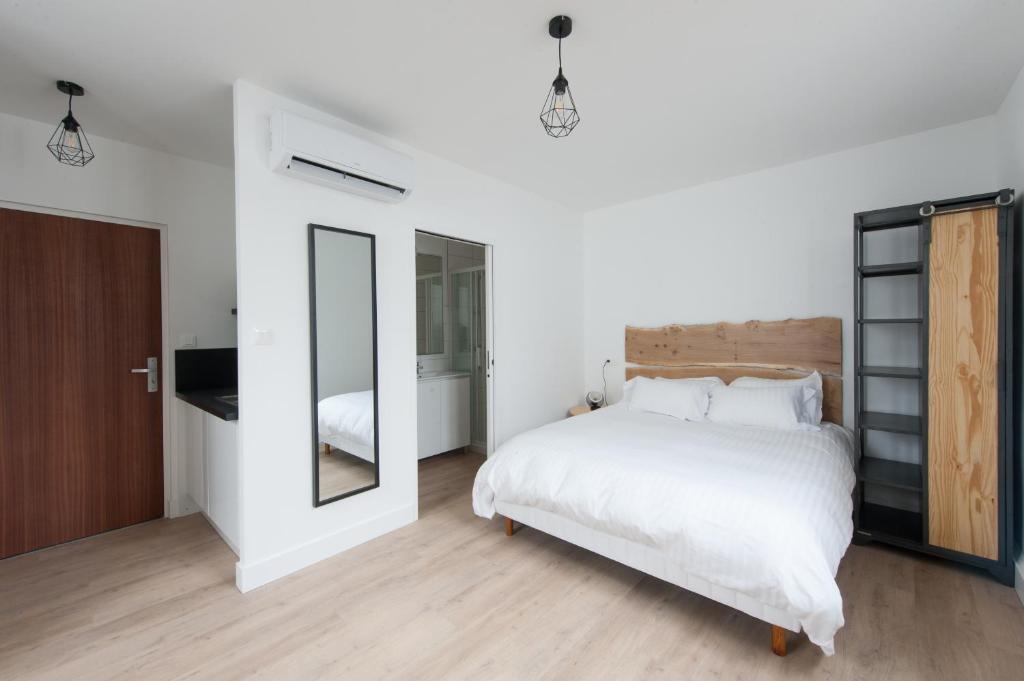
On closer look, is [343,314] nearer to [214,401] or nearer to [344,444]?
[344,444]

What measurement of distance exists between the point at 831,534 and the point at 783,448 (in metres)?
0.73

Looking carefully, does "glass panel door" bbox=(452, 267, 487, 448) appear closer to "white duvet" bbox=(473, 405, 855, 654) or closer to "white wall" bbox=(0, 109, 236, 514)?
"white duvet" bbox=(473, 405, 855, 654)

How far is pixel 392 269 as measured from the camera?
2.86 meters

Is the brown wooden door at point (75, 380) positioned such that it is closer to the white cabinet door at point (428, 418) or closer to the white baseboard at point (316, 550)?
the white baseboard at point (316, 550)

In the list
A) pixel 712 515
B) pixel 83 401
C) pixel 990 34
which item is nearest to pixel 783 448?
pixel 712 515

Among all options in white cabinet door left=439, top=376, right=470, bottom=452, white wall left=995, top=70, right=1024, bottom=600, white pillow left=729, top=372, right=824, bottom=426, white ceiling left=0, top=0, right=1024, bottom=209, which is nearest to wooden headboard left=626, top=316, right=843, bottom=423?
white pillow left=729, top=372, right=824, bottom=426

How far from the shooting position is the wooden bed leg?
67.1 inches

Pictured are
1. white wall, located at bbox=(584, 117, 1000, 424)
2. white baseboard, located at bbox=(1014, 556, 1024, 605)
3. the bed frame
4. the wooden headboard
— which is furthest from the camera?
the wooden headboard

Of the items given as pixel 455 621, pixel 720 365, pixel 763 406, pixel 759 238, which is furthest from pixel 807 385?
pixel 455 621

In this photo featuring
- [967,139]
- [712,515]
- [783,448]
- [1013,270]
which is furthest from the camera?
[967,139]

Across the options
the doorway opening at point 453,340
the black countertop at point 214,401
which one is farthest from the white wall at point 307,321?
the doorway opening at point 453,340

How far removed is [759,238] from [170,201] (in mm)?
4382

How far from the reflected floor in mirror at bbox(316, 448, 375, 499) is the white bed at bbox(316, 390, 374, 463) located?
4 centimetres

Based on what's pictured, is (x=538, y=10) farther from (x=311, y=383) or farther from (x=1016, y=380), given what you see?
(x=1016, y=380)
